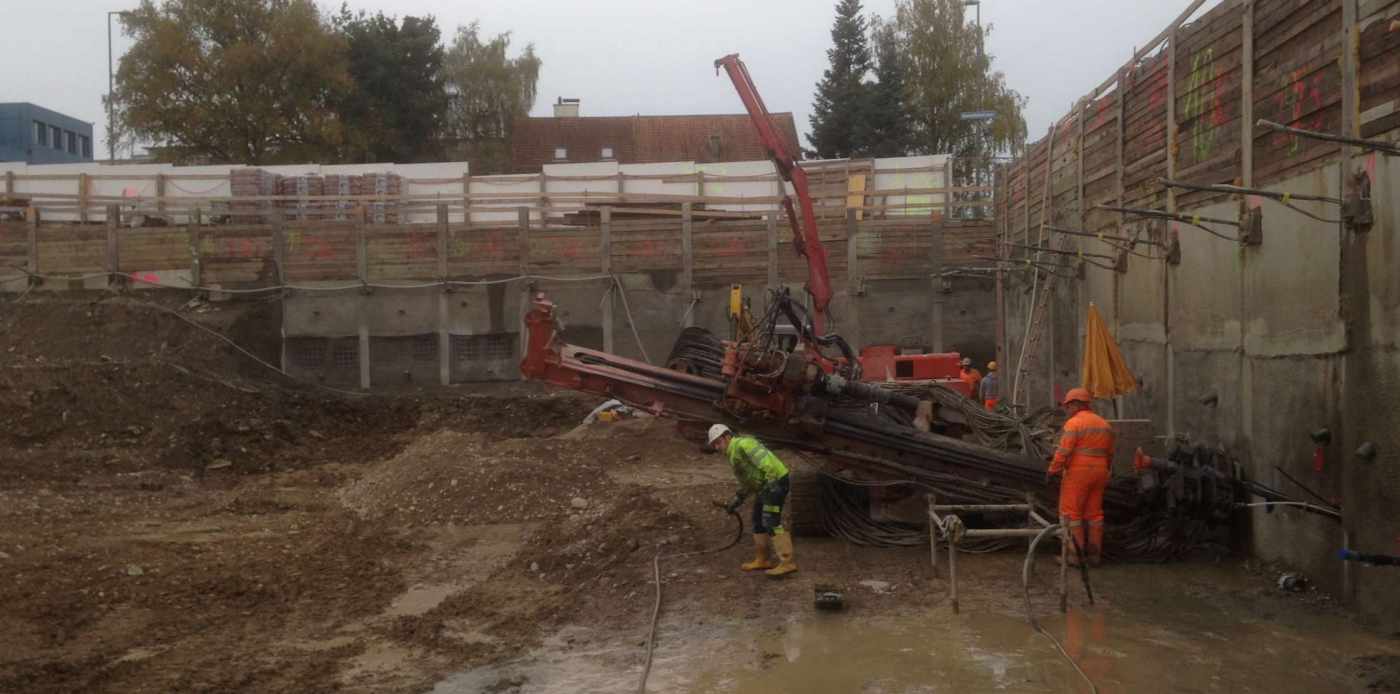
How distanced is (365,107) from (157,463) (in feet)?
98.5

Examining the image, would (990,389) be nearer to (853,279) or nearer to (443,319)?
(853,279)

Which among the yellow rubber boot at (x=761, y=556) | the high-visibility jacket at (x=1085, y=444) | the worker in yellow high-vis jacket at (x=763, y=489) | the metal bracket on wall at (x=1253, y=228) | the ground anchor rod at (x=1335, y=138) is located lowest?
the yellow rubber boot at (x=761, y=556)

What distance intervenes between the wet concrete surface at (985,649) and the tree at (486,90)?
45.9 m

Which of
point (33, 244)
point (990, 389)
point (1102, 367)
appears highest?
point (33, 244)

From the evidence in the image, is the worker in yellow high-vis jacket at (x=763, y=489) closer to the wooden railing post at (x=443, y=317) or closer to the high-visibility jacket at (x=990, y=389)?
A: the high-visibility jacket at (x=990, y=389)

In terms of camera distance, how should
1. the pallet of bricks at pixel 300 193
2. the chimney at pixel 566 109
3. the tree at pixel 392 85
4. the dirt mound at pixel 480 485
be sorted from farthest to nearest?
the chimney at pixel 566 109, the tree at pixel 392 85, the pallet of bricks at pixel 300 193, the dirt mound at pixel 480 485

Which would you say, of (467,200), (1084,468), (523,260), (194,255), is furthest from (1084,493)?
(194,255)

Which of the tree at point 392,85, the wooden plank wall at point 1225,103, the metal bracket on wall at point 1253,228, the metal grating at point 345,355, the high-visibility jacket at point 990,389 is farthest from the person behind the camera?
the tree at point 392,85

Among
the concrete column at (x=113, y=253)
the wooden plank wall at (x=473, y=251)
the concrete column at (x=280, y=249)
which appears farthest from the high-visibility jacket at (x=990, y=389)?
the concrete column at (x=113, y=253)

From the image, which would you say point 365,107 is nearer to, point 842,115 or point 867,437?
point 842,115

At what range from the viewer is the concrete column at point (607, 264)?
24969 millimetres

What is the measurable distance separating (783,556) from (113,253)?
20291 millimetres

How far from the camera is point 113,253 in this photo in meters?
25.2

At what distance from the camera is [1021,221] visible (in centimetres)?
2055
